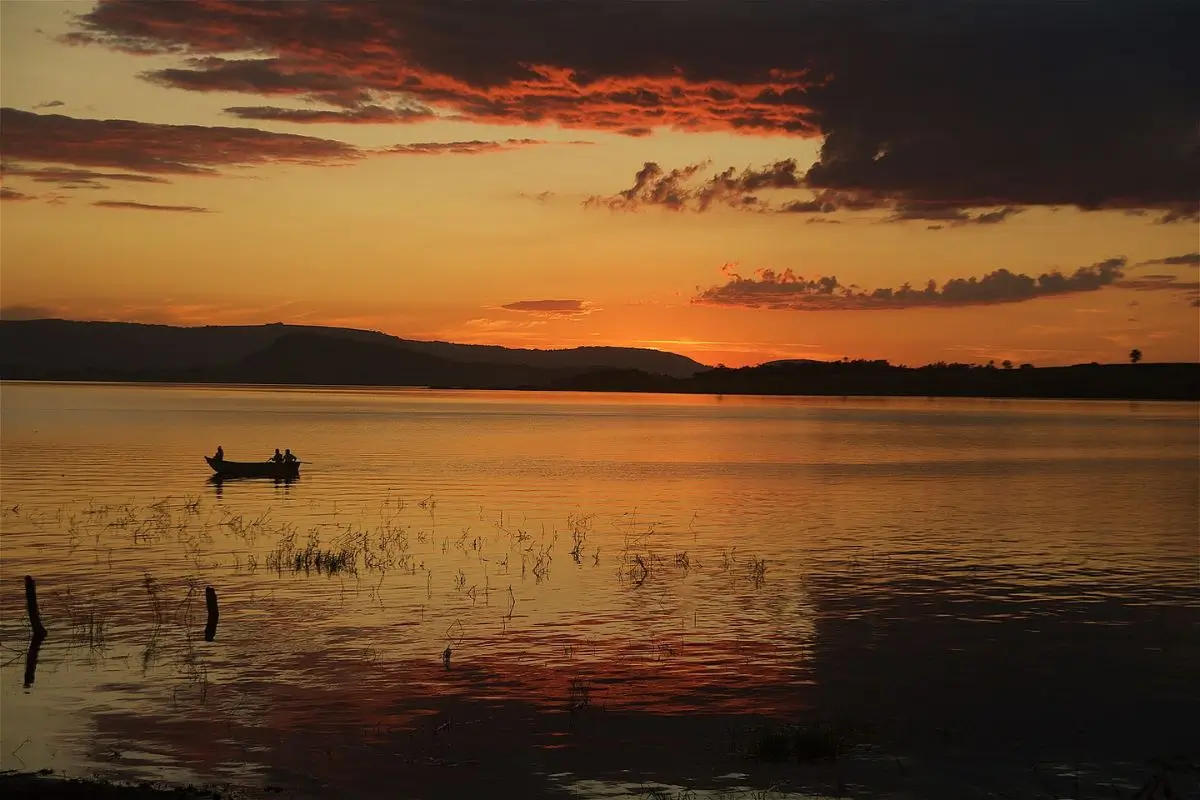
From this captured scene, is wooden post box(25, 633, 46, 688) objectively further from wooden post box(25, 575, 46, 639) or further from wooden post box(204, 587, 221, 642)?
wooden post box(204, 587, 221, 642)

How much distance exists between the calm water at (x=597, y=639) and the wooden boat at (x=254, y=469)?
430 centimetres

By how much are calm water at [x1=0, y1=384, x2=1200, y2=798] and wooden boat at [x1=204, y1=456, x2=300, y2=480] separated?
14.1ft

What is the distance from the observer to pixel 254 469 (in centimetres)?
7450

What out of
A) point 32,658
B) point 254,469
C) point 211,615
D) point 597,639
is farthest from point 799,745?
point 254,469

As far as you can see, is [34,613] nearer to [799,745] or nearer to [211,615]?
[211,615]

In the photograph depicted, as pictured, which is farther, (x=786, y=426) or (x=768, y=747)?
(x=786, y=426)

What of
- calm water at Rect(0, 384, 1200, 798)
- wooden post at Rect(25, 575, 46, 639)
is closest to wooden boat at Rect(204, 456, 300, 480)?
calm water at Rect(0, 384, 1200, 798)

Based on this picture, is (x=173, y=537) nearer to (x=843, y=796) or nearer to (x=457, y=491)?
(x=457, y=491)

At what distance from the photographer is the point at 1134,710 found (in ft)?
76.1

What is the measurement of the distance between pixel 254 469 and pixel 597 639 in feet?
164

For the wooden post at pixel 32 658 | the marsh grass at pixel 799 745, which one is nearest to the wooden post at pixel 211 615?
the wooden post at pixel 32 658

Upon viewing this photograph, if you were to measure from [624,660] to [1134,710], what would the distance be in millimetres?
10731

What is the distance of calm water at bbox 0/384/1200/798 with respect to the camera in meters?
19.9

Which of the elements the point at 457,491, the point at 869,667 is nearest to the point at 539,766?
the point at 869,667
